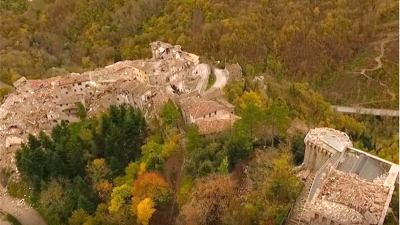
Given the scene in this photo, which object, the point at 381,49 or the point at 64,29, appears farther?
the point at 64,29

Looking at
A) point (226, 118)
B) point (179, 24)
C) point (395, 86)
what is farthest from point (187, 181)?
point (179, 24)

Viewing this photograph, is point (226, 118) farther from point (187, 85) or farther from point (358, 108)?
point (358, 108)

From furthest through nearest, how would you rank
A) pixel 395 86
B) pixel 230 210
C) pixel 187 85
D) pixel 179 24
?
pixel 179 24 → pixel 395 86 → pixel 187 85 → pixel 230 210

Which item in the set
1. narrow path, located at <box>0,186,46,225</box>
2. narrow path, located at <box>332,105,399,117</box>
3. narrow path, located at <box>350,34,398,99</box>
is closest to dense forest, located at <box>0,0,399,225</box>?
narrow path, located at <box>350,34,398,99</box>

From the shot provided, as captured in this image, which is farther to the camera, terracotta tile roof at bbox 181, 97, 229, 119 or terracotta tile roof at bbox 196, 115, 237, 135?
terracotta tile roof at bbox 181, 97, 229, 119

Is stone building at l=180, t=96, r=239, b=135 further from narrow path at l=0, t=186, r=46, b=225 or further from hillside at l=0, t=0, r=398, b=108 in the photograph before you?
hillside at l=0, t=0, r=398, b=108

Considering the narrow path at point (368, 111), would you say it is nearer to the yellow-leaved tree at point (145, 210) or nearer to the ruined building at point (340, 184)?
the ruined building at point (340, 184)

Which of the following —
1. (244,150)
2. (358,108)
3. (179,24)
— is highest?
(244,150)
